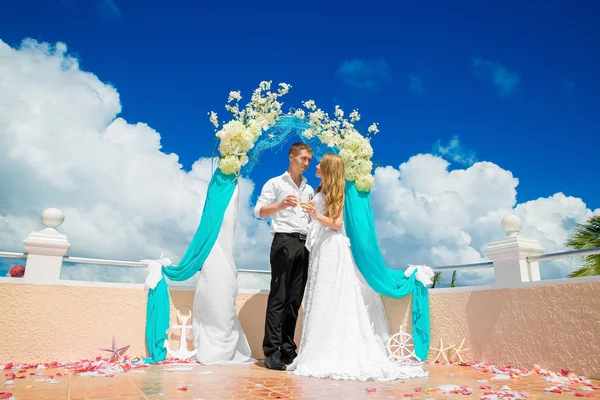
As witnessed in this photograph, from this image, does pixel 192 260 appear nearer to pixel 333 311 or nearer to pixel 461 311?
pixel 333 311

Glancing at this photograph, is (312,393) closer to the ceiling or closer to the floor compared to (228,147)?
closer to the floor

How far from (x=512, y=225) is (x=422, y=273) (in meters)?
1.14

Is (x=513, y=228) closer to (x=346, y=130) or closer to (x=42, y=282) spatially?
(x=346, y=130)

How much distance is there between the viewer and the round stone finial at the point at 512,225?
4.47 meters

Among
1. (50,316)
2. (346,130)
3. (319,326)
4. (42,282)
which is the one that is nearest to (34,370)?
(50,316)

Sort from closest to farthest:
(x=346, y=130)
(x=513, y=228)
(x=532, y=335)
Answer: (x=532, y=335), (x=513, y=228), (x=346, y=130)

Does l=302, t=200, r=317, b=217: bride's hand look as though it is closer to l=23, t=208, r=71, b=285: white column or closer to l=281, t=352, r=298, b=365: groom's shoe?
l=281, t=352, r=298, b=365: groom's shoe

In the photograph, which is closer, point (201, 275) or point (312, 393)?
point (312, 393)

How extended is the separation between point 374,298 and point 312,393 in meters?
2.32

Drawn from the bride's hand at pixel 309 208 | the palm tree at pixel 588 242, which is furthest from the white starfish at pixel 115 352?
the palm tree at pixel 588 242

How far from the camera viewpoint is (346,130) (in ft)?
17.0

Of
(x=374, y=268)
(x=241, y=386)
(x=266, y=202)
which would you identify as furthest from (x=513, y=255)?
(x=241, y=386)

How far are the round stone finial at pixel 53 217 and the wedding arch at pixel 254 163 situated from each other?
114 cm

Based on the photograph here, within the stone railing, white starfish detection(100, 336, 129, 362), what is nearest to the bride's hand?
the stone railing
